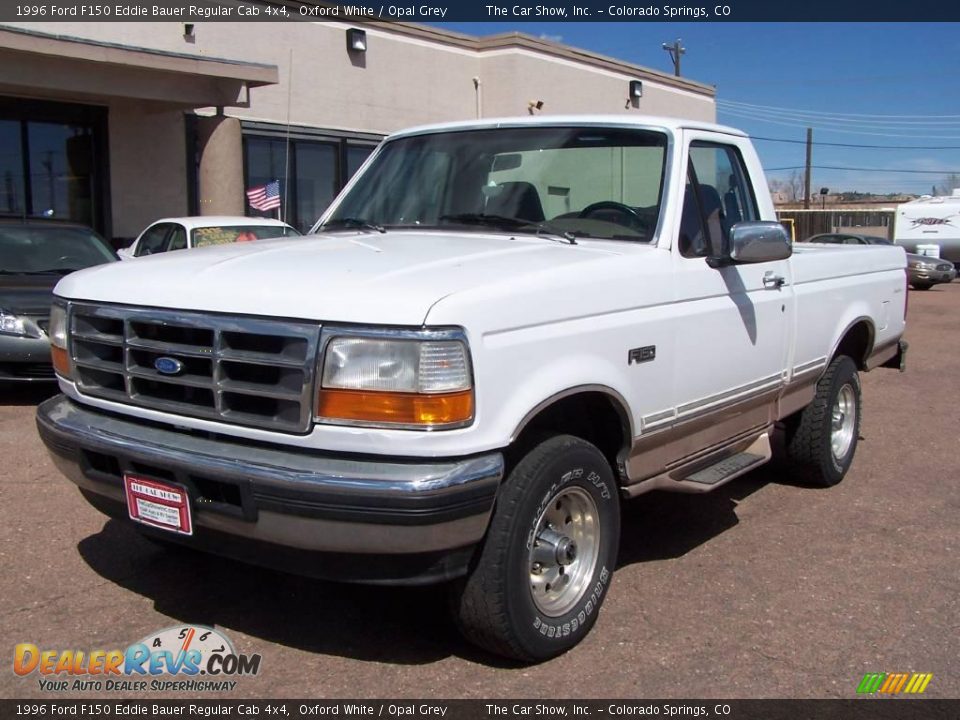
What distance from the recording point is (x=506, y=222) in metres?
4.38

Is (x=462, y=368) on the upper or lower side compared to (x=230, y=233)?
lower

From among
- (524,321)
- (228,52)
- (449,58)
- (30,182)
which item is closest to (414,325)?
(524,321)

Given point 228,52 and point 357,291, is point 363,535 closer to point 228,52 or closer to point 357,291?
point 357,291

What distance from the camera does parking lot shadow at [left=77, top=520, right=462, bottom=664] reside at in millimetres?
3725

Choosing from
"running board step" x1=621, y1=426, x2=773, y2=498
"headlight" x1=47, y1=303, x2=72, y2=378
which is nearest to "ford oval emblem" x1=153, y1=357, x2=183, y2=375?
"headlight" x1=47, y1=303, x2=72, y2=378

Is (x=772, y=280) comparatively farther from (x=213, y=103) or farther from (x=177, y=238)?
(x=213, y=103)

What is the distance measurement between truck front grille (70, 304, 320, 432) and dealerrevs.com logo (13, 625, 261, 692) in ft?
3.06

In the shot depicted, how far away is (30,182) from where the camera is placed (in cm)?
1488

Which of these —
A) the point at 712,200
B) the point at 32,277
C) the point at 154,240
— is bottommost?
the point at 32,277

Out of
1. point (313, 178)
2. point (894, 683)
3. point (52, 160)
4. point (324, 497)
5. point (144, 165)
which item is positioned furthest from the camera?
point (313, 178)

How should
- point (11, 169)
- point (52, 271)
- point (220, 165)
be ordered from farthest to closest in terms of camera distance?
1. point (220, 165)
2. point (11, 169)
3. point (52, 271)

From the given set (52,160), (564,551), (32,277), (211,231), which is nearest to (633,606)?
(564,551)

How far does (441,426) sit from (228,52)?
15.2m

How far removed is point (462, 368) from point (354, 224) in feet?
6.27
